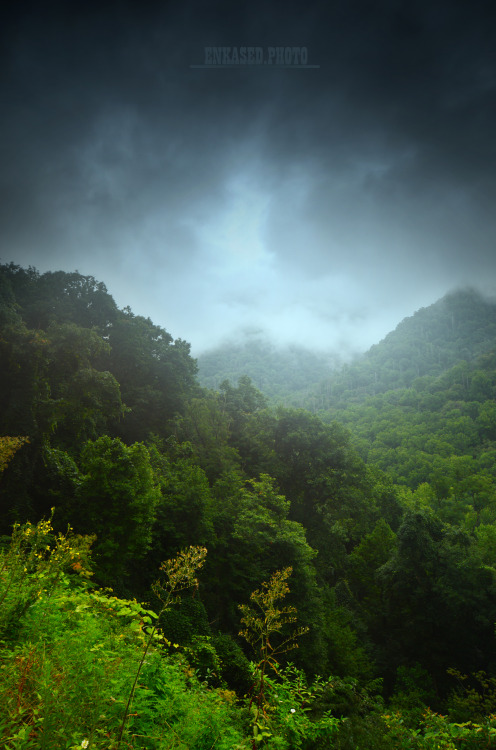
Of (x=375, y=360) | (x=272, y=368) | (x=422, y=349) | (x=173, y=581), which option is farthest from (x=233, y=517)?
(x=422, y=349)

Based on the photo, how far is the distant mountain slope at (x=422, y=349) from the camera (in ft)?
302

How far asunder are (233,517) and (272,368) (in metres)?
93.1

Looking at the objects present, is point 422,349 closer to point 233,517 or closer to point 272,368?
point 272,368

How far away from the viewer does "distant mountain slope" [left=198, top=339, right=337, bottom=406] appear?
7636 centimetres

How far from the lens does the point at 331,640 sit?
48.0 feet

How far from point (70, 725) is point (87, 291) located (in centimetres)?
2899

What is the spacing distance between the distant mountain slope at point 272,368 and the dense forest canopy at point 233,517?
3863 centimetres

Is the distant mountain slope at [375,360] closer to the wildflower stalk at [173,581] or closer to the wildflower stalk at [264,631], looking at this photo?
the wildflower stalk at [264,631]

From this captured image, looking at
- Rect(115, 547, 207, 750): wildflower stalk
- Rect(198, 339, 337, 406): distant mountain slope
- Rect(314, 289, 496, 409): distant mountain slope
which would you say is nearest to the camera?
Rect(115, 547, 207, 750): wildflower stalk

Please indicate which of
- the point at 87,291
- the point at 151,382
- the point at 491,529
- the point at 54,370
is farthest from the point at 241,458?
the point at 491,529

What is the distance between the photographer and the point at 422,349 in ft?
365

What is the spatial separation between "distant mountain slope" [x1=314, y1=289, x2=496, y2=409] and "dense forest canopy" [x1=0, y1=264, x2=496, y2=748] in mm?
57471

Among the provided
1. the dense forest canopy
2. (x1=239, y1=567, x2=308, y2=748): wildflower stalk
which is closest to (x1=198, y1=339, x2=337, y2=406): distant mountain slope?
the dense forest canopy

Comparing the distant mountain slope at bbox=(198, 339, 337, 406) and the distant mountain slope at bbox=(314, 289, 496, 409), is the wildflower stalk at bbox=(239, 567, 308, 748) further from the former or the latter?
the distant mountain slope at bbox=(314, 289, 496, 409)
